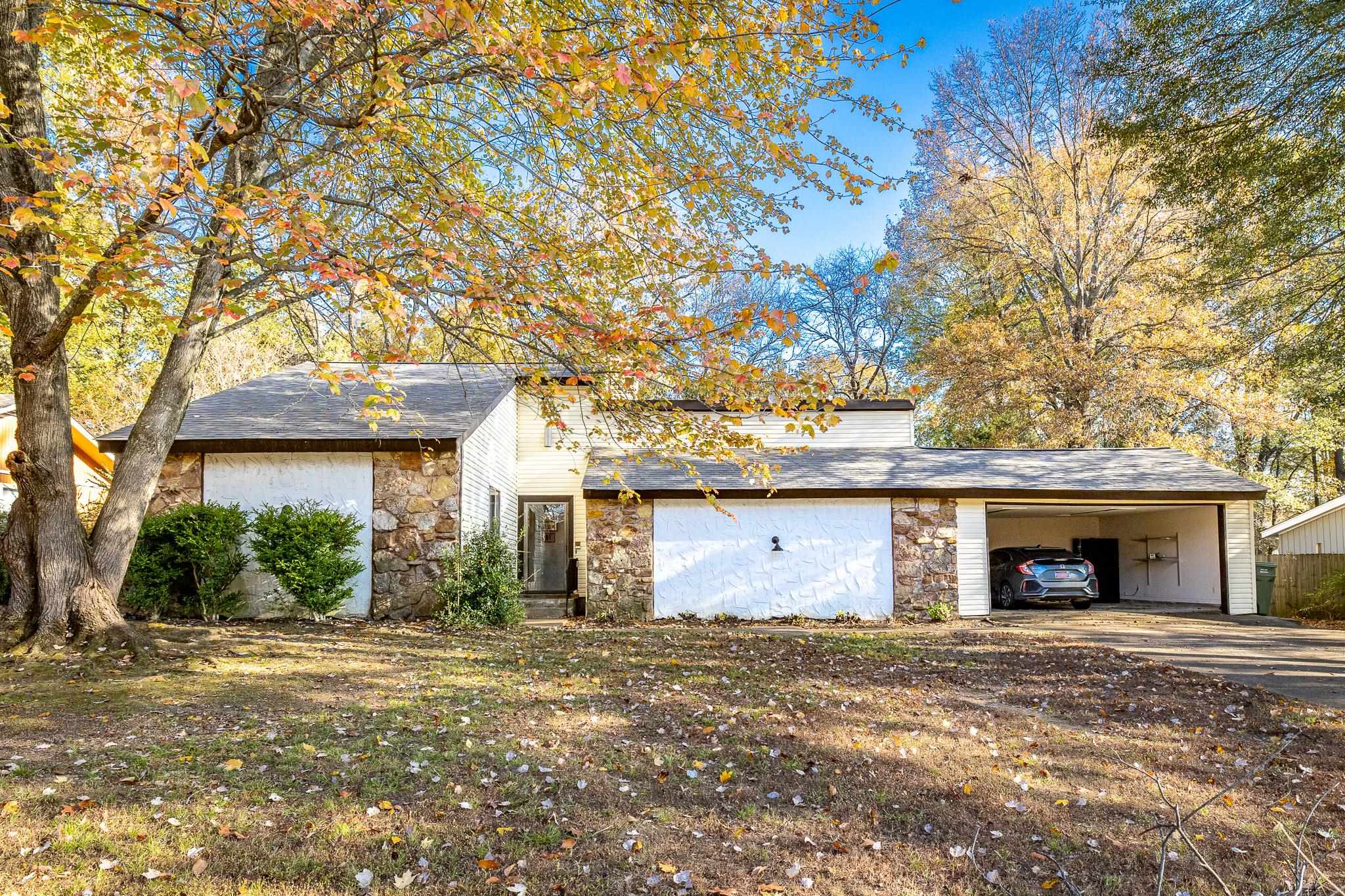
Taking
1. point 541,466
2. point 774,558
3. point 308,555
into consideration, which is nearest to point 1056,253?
point 774,558

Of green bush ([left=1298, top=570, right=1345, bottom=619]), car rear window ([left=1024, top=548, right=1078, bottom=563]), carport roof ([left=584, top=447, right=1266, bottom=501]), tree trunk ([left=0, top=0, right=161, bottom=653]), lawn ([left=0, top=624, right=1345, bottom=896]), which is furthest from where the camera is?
car rear window ([left=1024, top=548, right=1078, bottom=563])

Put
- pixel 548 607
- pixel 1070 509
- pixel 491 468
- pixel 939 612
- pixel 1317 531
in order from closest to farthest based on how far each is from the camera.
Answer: pixel 939 612 → pixel 491 468 → pixel 548 607 → pixel 1317 531 → pixel 1070 509

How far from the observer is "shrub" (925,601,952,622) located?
13.5 metres

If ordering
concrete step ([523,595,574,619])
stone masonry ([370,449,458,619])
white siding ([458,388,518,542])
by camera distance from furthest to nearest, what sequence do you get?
1. concrete step ([523,595,574,619])
2. white siding ([458,388,518,542])
3. stone masonry ([370,449,458,619])

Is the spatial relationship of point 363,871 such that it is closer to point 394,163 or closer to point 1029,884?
point 1029,884

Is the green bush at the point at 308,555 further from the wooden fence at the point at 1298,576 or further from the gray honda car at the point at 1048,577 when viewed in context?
the wooden fence at the point at 1298,576

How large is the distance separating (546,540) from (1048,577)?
33.6ft

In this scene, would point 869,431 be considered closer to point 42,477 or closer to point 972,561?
point 972,561

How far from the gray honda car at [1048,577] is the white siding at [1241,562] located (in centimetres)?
231

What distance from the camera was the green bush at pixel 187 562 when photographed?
34.4 feet

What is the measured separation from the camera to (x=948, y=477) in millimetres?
14219

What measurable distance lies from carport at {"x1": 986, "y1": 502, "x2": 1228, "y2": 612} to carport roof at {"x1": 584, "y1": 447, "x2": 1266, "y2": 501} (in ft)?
1.72

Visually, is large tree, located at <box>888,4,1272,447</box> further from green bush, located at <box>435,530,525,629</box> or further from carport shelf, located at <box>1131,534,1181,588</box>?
green bush, located at <box>435,530,525,629</box>

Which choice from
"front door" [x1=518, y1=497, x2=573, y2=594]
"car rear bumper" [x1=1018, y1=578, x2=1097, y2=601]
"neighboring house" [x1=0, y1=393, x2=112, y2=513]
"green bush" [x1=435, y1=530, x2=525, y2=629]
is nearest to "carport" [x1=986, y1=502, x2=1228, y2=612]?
"car rear bumper" [x1=1018, y1=578, x2=1097, y2=601]
